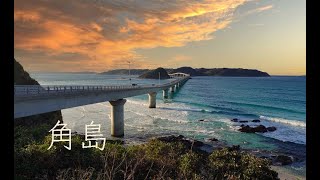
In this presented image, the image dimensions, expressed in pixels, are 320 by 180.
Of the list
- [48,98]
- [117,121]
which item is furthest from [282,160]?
[48,98]

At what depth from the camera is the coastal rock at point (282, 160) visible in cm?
2897

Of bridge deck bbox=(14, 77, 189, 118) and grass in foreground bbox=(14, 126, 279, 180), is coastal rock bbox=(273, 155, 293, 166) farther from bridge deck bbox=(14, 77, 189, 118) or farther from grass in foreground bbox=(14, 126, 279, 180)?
bridge deck bbox=(14, 77, 189, 118)

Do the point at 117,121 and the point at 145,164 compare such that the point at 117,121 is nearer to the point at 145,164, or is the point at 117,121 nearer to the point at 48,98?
the point at 48,98

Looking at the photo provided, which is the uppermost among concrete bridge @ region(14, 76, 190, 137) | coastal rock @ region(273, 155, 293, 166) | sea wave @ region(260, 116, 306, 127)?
concrete bridge @ region(14, 76, 190, 137)

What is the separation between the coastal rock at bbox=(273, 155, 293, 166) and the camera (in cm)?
2897

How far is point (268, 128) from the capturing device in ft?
153

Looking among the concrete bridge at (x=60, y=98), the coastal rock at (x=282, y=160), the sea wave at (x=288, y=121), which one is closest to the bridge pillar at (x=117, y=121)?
the concrete bridge at (x=60, y=98)

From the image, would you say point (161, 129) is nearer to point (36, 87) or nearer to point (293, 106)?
point (36, 87)

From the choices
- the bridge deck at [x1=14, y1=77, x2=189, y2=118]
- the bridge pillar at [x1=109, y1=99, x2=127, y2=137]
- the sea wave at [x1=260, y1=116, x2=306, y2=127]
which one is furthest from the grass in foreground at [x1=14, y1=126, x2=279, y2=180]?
the sea wave at [x1=260, y1=116, x2=306, y2=127]

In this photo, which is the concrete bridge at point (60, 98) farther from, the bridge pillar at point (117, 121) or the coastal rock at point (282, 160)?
the coastal rock at point (282, 160)

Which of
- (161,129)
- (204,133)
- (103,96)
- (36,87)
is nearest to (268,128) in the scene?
(204,133)

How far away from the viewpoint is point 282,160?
97.0 feet
